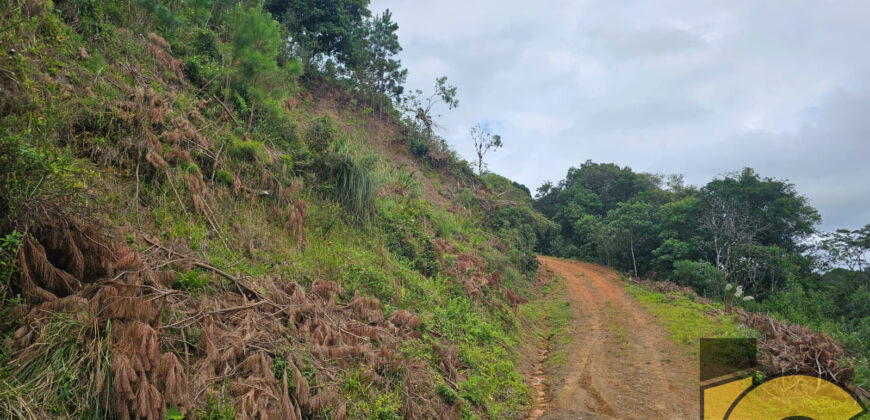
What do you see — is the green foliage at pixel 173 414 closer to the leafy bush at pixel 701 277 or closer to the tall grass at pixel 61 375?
the tall grass at pixel 61 375

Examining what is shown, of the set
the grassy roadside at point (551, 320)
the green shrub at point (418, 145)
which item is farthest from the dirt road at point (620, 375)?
the green shrub at point (418, 145)

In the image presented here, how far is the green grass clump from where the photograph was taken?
10.3 m

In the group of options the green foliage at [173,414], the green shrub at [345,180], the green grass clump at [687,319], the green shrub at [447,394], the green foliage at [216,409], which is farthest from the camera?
the green grass clump at [687,319]

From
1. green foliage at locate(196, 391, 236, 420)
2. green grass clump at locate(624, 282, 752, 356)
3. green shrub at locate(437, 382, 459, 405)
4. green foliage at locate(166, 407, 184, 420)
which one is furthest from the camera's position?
green grass clump at locate(624, 282, 752, 356)

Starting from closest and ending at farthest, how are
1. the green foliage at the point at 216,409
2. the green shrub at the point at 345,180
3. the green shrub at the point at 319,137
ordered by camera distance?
the green foliage at the point at 216,409 → the green shrub at the point at 345,180 → the green shrub at the point at 319,137

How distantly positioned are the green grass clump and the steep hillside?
420cm

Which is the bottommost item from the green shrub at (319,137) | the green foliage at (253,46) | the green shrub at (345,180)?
the green shrub at (345,180)

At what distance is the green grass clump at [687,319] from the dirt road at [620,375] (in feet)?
1.06

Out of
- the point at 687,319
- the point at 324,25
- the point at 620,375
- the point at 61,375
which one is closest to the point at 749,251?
the point at 687,319

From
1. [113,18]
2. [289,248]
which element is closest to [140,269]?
[289,248]

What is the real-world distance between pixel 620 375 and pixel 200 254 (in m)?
7.72

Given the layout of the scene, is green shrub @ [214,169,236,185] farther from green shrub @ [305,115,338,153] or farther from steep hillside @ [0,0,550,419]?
green shrub @ [305,115,338,153]

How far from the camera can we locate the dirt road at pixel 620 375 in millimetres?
6875

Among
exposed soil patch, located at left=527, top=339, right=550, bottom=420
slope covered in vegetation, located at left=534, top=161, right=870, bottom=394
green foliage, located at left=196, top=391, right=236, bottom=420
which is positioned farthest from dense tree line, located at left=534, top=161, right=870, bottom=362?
green foliage, located at left=196, top=391, right=236, bottom=420
